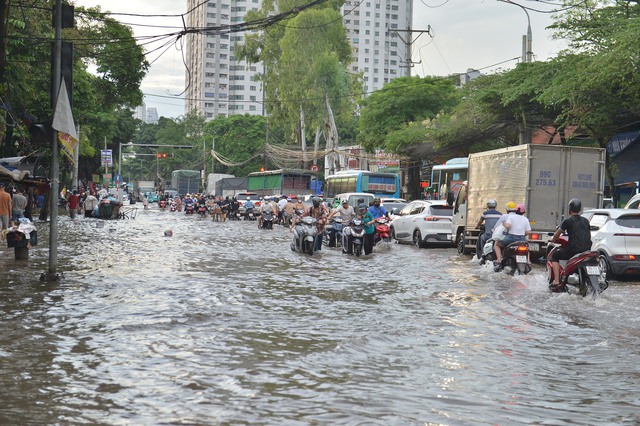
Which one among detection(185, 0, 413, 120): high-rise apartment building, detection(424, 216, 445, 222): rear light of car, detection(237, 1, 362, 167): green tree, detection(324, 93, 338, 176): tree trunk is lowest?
detection(424, 216, 445, 222): rear light of car

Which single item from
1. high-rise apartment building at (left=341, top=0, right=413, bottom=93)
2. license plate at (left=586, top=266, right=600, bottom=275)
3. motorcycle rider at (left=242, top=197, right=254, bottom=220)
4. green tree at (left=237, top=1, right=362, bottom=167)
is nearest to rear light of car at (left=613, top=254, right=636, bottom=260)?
license plate at (left=586, top=266, right=600, bottom=275)

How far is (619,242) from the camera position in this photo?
16.6 m

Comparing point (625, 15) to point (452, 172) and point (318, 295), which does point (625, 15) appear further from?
point (318, 295)

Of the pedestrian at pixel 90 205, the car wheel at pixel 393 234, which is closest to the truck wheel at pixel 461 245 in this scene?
the car wheel at pixel 393 234

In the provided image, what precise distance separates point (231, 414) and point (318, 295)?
7.36 m

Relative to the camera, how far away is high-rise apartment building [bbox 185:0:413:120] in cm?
17250

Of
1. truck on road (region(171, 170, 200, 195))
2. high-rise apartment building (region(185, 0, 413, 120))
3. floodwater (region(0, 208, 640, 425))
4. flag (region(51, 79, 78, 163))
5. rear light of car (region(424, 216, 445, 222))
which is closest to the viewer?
floodwater (region(0, 208, 640, 425))

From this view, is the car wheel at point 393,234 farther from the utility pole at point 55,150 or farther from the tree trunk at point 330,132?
the tree trunk at point 330,132

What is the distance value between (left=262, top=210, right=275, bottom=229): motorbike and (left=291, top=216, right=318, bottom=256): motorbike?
1517 centimetres

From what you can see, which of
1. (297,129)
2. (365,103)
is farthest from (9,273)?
(297,129)

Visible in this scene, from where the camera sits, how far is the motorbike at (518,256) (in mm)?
16438

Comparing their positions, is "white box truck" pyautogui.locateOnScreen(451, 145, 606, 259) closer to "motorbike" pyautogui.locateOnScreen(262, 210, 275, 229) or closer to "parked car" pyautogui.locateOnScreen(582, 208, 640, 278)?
"parked car" pyautogui.locateOnScreen(582, 208, 640, 278)

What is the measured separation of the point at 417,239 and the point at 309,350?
63.2ft

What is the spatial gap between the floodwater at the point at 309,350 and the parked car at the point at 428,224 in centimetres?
1034
